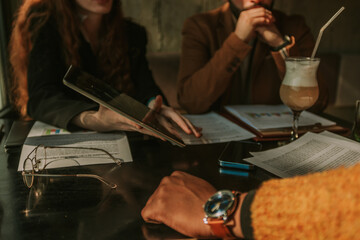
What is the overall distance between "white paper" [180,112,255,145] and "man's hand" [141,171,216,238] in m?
0.34

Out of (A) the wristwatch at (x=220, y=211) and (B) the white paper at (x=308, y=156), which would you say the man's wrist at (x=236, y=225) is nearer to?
(A) the wristwatch at (x=220, y=211)

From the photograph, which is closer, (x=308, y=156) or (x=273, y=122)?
(x=308, y=156)

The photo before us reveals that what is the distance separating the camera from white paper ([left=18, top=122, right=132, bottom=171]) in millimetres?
787

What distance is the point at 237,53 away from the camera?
52.4 inches

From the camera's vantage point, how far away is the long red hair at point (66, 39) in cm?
134

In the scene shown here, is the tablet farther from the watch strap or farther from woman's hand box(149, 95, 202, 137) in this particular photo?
the watch strap

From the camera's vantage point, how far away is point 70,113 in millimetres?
1000

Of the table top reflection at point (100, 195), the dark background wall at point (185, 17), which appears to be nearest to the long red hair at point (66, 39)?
the table top reflection at point (100, 195)

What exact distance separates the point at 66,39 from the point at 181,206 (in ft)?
3.53

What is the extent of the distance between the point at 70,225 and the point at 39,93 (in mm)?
795

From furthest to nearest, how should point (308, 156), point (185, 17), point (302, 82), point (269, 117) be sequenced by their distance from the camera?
point (185, 17), point (269, 117), point (302, 82), point (308, 156)

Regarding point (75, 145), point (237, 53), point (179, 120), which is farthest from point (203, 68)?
point (75, 145)

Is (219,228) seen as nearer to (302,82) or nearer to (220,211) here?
(220,211)

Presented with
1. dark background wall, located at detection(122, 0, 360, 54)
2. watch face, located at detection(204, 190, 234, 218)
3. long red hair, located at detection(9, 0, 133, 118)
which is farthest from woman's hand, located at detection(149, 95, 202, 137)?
dark background wall, located at detection(122, 0, 360, 54)
